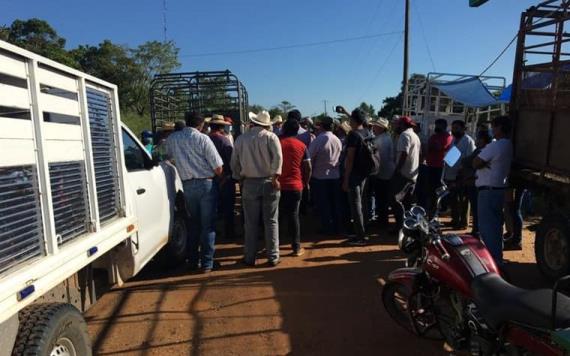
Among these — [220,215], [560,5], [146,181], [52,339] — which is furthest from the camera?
[220,215]

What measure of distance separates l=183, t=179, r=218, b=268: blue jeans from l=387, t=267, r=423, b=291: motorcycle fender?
8.25ft

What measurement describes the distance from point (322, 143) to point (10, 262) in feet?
16.6

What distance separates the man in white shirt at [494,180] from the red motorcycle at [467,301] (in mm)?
1640

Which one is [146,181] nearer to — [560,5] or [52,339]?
[52,339]

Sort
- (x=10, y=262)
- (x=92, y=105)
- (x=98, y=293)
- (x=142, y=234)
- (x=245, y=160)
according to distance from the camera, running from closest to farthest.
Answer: (x=10, y=262) < (x=92, y=105) < (x=98, y=293) < (x=142, y=234) < (x=245, y=160)

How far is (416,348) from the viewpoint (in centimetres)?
352

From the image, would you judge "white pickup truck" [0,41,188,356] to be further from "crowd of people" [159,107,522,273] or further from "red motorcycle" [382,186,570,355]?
"red motorcycle" [382,186,570,355]

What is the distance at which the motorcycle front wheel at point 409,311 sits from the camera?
3352 millimetres

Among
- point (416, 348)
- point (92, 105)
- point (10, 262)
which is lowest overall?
point (416, 348)

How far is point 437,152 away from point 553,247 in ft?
8.80

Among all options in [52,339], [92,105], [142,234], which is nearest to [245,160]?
[142,234]

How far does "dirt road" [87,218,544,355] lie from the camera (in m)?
3.64

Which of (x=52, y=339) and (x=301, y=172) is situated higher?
(x=301, y=172)

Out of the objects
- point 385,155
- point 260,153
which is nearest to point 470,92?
point 385,155
